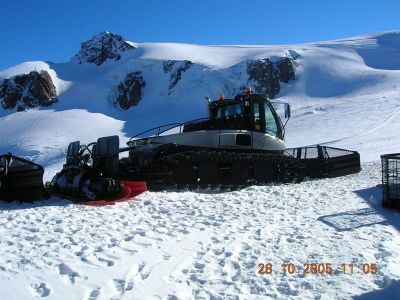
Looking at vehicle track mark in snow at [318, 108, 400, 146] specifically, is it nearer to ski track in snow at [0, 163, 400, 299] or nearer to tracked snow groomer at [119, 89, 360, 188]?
tracked snow groomer at [119, 89, 360, 188]

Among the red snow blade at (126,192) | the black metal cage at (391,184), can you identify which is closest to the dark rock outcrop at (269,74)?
the black metal cage at (391,184)

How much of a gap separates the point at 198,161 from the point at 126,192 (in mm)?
2391

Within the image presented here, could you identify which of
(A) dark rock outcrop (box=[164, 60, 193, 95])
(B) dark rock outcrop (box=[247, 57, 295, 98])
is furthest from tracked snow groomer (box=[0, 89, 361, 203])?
(A) dark rock outcrop (box=[164, 60, 193, 95])

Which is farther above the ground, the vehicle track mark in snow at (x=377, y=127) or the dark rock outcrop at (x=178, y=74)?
the dark rock outcrop at (x=178, y=74)

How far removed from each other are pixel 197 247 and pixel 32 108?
281ft

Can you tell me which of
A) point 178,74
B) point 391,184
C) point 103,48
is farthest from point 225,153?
point 103,48

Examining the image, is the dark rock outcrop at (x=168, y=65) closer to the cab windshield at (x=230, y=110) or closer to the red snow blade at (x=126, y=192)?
the cab windshield at (x=230, y=110)

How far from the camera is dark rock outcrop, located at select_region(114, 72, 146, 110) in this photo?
84.5 m

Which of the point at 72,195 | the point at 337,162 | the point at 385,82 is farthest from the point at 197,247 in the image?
the point at 385,82

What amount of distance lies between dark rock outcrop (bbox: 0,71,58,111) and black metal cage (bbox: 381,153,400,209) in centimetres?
8253

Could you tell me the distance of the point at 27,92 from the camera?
87.0 meters
